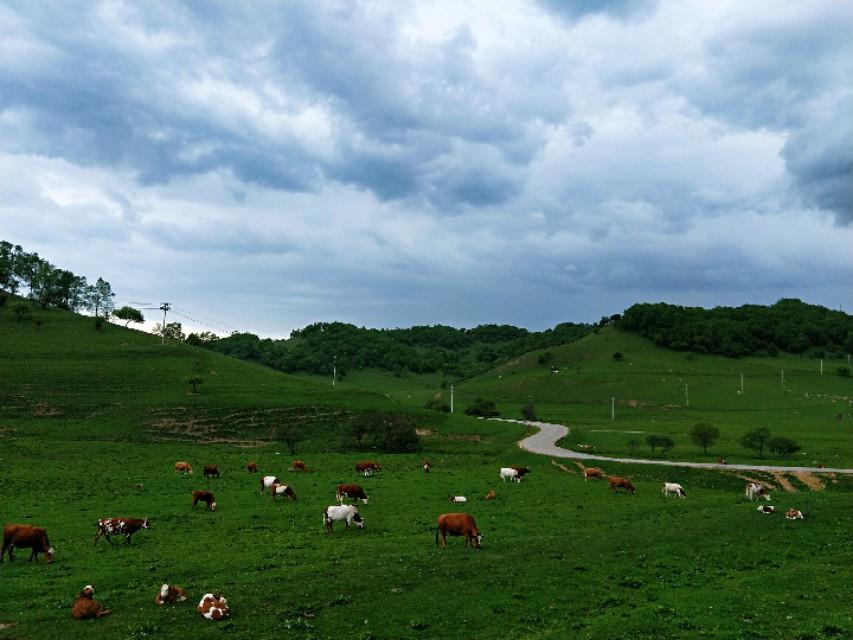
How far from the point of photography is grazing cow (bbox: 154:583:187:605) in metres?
17.7

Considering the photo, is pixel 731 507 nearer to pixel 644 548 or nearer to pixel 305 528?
pixel 644 548

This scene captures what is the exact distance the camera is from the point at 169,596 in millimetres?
17797

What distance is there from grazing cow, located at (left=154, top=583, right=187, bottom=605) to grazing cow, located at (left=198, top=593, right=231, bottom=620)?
39.4 inches

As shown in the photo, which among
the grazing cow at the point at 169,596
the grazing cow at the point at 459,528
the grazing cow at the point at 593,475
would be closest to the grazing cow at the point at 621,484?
the grazing cow at the point at 593,475

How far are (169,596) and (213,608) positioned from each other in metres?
2.04

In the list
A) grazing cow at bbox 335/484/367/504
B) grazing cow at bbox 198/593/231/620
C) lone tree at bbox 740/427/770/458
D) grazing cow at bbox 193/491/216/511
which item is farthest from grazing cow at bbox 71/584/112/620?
lone tree at bbox 740/427/770/458

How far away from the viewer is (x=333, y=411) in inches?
3819

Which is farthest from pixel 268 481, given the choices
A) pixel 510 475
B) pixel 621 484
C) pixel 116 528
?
pixel 621 484

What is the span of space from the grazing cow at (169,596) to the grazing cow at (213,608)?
1.00 m

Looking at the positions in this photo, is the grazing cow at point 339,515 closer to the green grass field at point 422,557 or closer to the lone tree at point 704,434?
the green grass field at point 422,557

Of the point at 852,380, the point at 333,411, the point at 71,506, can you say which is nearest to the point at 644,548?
the point at 71,506

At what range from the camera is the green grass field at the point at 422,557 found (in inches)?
662

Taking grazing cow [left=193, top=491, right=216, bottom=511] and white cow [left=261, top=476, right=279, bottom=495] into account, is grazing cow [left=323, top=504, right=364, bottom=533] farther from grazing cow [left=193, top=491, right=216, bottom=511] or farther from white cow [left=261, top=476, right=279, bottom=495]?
white cow [left=261, top=476, right=279, bottom=495]

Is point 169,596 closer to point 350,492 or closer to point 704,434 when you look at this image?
point 350,492
